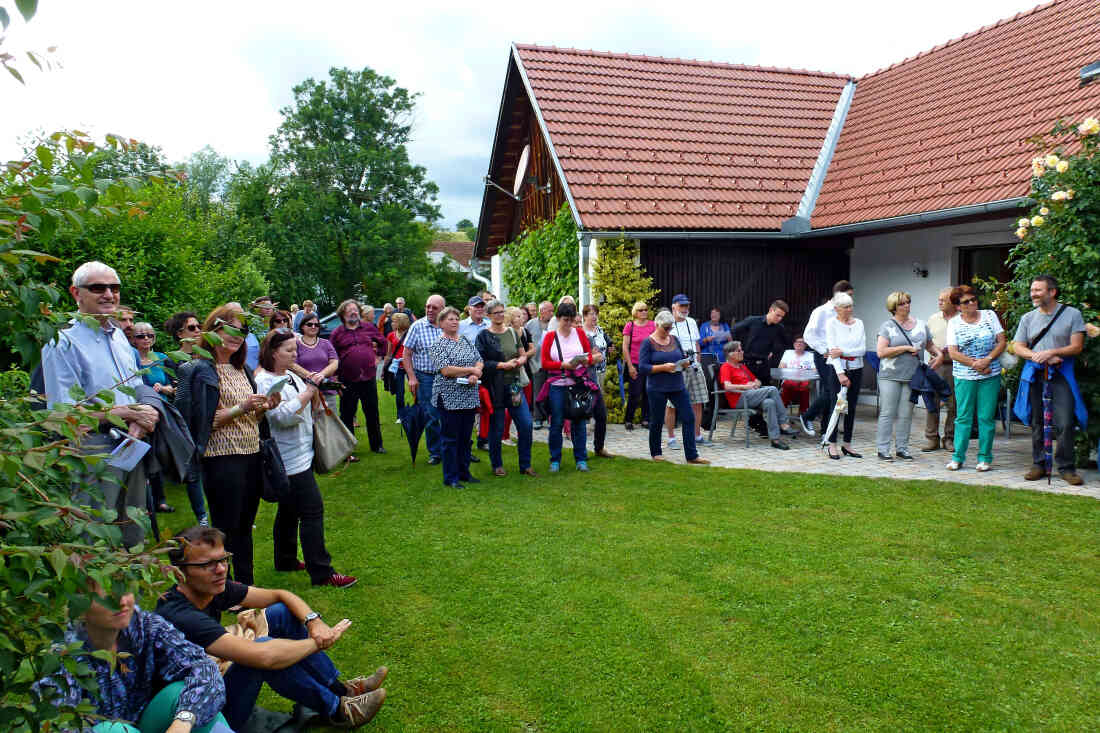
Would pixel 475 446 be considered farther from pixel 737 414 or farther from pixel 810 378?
pixel 810 378

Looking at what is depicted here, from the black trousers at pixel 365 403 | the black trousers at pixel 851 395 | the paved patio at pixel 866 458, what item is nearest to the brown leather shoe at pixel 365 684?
the paved patio at pixel 866 458

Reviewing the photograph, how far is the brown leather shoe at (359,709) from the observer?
12.2 ft

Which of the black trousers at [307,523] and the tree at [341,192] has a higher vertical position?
the tree at [341,192]

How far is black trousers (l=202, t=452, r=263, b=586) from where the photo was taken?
4898 millimetres

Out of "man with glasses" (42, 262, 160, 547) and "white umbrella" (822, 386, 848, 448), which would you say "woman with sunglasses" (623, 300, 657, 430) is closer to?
"white umbrella" (822, 386, 848, 448)

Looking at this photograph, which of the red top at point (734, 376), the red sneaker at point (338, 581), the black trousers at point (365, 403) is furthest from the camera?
the red top at point (734, 376)

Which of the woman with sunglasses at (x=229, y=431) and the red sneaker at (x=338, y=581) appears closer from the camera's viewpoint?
the woman with sunglasses at (x=229, y=431)

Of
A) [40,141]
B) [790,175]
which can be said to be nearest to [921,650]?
[40,141]

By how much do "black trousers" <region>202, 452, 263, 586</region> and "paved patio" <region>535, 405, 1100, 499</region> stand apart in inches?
205

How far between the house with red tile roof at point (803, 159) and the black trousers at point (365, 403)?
14.6ft

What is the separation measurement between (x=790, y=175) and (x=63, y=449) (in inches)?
576

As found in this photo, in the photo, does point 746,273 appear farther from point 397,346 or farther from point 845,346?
point 397,346

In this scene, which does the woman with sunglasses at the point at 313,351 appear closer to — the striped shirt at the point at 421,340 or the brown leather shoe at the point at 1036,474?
the striped shirt at the point at 421,340

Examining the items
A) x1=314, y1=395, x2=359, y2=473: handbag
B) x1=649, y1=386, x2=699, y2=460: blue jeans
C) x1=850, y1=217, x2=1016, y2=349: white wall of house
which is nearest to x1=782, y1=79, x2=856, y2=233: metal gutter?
x1=850, y1=217, x2=1016, y2=349: white wall of house
